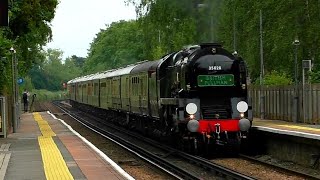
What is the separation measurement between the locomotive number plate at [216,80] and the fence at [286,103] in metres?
4.22

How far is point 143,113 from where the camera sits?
981 inches

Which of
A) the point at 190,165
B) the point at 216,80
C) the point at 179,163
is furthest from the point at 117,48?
the point at 190,165

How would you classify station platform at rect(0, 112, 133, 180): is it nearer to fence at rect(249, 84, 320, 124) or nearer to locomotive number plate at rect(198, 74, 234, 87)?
locomotive number plate at rect(198, 74, 234, 87)

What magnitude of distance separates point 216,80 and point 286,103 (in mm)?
6489

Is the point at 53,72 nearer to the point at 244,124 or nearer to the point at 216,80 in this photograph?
the point at 216,80

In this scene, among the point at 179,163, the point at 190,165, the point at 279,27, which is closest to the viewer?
the point at 190,165

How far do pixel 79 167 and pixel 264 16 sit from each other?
20408 millimetres

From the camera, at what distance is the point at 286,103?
2434cm

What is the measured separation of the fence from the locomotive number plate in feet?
13.8

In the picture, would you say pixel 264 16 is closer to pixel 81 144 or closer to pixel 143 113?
pixel 143 113

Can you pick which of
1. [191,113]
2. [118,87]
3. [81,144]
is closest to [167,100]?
[191,113]

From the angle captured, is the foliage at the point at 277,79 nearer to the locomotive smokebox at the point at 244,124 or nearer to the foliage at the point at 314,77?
the foliage at the point at 314,77

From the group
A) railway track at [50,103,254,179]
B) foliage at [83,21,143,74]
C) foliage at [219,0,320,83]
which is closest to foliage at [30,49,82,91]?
foliage at [83,21,143,74]

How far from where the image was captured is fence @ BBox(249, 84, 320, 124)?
21969mm
